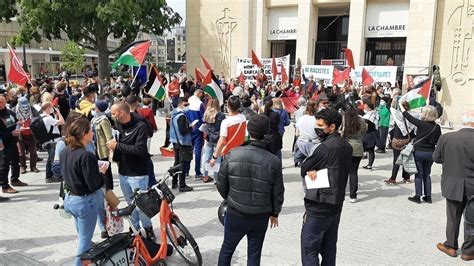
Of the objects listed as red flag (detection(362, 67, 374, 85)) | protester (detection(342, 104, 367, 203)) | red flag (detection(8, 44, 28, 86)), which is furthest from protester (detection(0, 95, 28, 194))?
red flag (detection(362, 67, 374, 85))

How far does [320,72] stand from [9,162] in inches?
550

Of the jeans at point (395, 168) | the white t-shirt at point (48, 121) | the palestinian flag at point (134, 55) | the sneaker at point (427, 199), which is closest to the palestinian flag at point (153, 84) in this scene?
the palestinian flag at point (134, 55)

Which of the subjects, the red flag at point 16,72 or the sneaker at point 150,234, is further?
the red flag at point 16,72

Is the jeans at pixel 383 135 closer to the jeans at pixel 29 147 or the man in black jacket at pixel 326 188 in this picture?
the man in black jacket at pixel 326 188

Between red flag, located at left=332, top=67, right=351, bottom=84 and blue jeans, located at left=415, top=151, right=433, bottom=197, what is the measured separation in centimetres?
958

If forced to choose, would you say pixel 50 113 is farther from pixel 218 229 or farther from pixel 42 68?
pixel 42 68

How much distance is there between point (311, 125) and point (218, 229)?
2541 mm

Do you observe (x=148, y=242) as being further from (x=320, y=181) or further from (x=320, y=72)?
(x=320, y=72)

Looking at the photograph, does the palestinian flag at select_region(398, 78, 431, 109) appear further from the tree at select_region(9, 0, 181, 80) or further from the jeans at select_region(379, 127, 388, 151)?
the tree at select_region(9, 0, 181, 80)

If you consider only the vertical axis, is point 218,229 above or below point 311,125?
below

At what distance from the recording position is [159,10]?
25.2 m

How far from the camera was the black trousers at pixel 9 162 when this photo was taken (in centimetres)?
713

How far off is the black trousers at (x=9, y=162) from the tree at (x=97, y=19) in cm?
1462

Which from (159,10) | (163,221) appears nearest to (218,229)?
(163,221)
